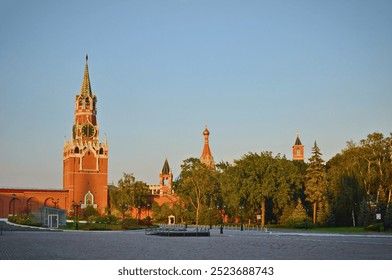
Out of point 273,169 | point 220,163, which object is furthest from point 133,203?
point 273,169

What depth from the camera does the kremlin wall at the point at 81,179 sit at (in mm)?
93125

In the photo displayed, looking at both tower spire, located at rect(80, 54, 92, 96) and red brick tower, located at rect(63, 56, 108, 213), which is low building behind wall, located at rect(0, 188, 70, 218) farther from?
tower spire, located at rect(80, 54, 92, 96)

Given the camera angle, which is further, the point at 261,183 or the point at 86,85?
the point at 86,85

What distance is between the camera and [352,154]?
68500mm

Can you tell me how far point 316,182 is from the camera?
67.7 meters

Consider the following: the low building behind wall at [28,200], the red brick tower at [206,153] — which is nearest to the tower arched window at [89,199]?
the low building behind wall at [28,200]

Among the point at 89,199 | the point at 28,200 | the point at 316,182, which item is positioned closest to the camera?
the point at 316,182

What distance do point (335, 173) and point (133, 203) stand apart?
39481 mm

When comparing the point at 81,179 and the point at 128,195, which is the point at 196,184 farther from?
the point at 81,179

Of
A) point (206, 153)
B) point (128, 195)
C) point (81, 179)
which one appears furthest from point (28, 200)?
point (206, 153)

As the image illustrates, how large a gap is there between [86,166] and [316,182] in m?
46.0

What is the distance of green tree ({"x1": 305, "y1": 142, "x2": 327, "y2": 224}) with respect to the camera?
6619 centimetres

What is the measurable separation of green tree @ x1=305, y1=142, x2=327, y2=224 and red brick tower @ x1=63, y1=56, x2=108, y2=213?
1669 inches
